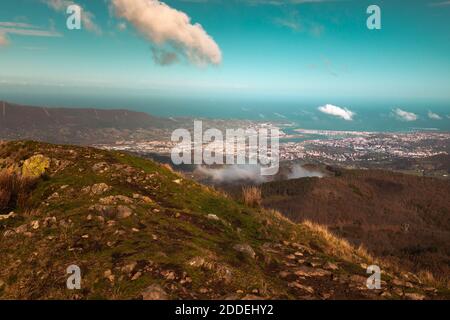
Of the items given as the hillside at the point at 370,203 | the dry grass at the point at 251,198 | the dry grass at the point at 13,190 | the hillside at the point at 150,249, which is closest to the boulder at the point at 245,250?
the hillside at the point at 150,249

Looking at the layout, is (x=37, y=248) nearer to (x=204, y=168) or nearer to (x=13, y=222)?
(x=13, y=222)

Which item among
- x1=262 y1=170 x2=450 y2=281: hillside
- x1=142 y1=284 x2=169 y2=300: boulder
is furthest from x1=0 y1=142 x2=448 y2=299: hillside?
x1=262 y1=170 x2=450 y2=281: hillside

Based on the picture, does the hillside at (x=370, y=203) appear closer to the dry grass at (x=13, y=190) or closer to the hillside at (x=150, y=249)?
the hillside at (x=150, y=249)

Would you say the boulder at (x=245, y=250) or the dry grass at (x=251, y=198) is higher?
the boulder at (x=245, y=250)

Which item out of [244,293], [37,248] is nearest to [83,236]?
[37,248]

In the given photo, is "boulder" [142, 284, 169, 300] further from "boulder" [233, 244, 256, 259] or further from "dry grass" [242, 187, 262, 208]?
"dry grass" [242, 187, 262, 208]

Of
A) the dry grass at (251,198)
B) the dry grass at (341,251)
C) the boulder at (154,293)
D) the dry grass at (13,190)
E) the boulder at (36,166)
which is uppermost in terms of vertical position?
the boulder at (36,166)

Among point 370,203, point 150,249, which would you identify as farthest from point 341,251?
point 370,203
